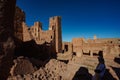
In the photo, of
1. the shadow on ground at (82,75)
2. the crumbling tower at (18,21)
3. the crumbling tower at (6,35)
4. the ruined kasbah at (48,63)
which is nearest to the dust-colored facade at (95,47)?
the ruined kasbah at (48,63)

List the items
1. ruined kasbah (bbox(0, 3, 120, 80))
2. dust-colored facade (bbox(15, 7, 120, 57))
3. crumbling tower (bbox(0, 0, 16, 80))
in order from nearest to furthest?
crumbling tower (bbox(0, 0, 16, 80)), ruined kasbah (bbox(0, 3, 120, 80)), dust-colored facade (bbox(15, 7, 120, 57))

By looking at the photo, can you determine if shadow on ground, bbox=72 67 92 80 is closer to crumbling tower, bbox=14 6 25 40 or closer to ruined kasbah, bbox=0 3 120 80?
ruined kasbah, bbox=0 3 120 80

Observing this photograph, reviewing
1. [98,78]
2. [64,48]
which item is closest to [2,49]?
[98,78]

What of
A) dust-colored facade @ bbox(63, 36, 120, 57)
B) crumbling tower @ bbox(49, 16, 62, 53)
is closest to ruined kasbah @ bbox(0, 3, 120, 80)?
dust-colored facade @ bbox(63, 36, 120, 57)

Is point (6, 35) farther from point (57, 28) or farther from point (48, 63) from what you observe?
point (57, 28)

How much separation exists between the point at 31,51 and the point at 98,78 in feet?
40.2

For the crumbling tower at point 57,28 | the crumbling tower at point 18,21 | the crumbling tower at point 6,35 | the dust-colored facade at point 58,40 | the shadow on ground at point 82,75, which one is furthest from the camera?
the crumbling tower at point 57,28

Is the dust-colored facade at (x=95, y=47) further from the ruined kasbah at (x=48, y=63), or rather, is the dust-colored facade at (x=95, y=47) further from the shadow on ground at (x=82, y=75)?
the shadow on ground at (x=82, y=75)

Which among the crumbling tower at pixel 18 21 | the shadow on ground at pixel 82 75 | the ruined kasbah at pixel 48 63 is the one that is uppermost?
the crumbling tower at pixel 18 21

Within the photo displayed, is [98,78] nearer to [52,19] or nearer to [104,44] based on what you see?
[104,44]

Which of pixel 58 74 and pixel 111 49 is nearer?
pixel 58 74

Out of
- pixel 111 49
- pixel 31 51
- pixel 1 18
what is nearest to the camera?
pixel 1 18

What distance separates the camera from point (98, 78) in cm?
549

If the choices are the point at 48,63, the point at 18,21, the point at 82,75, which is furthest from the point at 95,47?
the point at 82,75
